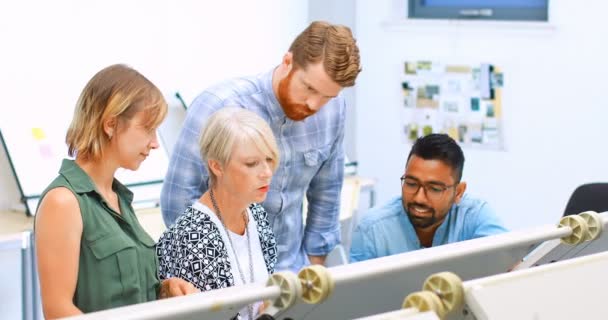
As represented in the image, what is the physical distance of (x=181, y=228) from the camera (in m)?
2.02

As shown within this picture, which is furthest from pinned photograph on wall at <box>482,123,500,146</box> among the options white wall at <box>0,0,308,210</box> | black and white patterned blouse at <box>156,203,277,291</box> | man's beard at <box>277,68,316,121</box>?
black and white patterned blouse at <box>156,203,277,291</box>

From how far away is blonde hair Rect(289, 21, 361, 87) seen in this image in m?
2.20

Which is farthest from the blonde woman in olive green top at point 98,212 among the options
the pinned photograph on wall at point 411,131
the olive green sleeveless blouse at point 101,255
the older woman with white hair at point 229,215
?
the pinned photograph on wall at point 411,131

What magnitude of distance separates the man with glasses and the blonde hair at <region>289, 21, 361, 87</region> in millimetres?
372

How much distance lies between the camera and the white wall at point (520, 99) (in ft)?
14.2

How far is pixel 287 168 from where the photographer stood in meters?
2.37

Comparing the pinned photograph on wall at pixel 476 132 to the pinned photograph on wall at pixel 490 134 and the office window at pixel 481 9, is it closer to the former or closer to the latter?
the pinned photograph on wall at pixel 490 134

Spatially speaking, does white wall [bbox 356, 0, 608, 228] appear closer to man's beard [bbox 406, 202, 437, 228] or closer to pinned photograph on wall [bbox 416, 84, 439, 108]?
pinned photograph on wall [bbox 416, 84, 439, 108]

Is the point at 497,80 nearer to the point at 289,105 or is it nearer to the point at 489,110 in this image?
the point at 489,110

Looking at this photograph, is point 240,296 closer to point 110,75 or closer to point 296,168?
point 110,75

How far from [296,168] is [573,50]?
2338mm

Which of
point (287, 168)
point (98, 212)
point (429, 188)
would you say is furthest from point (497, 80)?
point (98, 212)

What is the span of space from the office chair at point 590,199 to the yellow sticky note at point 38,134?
6.05ft

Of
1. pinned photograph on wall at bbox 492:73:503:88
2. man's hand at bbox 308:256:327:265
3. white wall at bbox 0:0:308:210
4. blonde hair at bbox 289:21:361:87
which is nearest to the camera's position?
blonde hair at bbox 289:21:361:87
